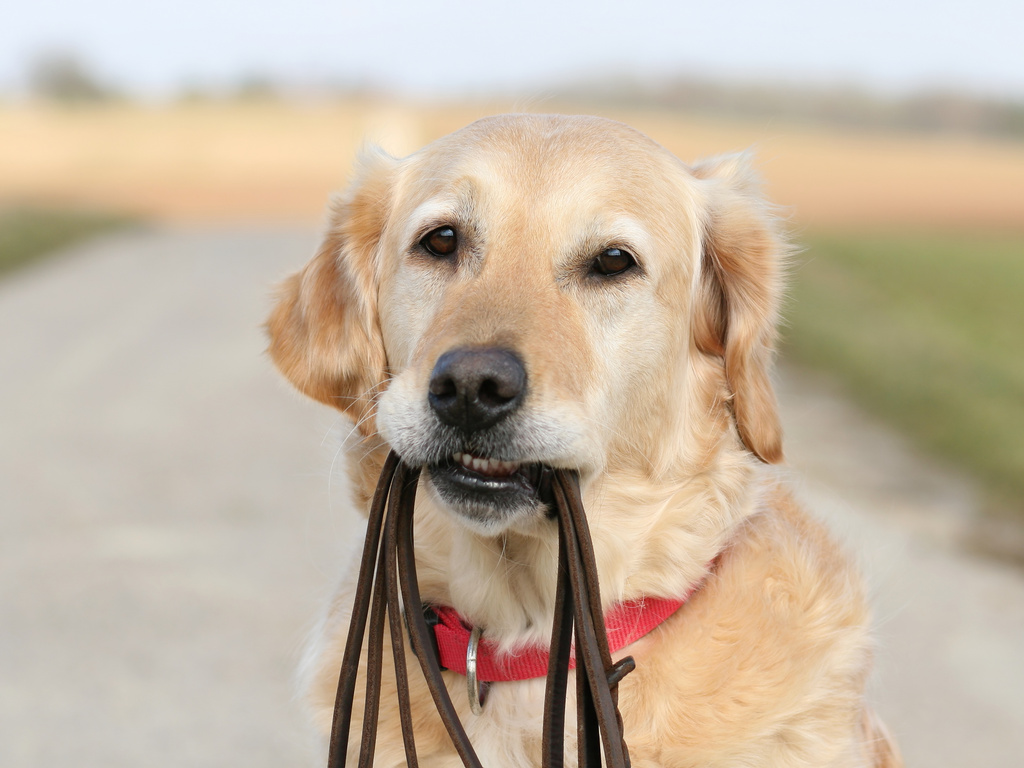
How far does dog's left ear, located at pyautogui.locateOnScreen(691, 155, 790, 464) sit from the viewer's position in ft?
10.5

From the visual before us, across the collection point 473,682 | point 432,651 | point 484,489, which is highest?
point 484,489

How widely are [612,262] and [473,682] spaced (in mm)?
1150

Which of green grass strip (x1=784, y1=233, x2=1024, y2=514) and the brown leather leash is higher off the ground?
the brown leather leash

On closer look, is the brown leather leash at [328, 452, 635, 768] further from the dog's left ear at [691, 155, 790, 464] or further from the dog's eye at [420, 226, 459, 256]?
the dog's left ear at [691, 155, 790, 464]

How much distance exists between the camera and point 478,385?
2434mm

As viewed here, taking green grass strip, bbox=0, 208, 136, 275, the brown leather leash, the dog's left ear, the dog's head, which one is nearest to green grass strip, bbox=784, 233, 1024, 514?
the dog's left ear

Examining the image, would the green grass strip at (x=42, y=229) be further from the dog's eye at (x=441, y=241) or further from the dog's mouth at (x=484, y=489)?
the dog's mouth at (x=484, y=489)

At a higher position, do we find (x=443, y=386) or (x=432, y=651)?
(x=443, y=386)

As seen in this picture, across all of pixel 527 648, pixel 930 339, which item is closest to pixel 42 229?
pixel 930 339

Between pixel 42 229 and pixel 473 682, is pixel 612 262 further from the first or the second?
pixel 42 229

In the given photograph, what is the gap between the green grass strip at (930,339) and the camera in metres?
8.51

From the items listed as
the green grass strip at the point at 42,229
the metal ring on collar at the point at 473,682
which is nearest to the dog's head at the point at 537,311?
the metal ring on collar at the point at 473,682

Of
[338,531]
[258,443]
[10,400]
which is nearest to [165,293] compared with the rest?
[10,400]

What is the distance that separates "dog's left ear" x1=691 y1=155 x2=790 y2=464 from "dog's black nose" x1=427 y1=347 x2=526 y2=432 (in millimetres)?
981
